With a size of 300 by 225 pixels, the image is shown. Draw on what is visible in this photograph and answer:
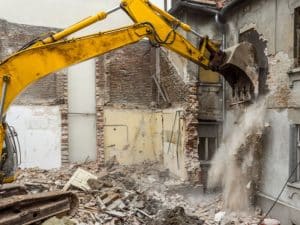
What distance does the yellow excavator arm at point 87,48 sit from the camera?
223 inches

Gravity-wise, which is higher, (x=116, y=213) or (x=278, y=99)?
(x=278, y=99)

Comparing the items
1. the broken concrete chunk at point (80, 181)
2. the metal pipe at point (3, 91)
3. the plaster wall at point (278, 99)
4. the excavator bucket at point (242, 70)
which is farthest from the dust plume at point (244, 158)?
the metal pipe at point (3, 91)

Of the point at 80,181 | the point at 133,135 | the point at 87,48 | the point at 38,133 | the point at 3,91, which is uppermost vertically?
the point at 87,48

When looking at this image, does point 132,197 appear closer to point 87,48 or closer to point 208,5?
point 87,48

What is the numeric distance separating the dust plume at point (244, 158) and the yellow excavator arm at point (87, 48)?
7.18ft

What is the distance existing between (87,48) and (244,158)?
5437 millimetres

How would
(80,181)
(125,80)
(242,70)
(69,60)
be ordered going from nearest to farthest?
(69,60) → (242,70) → (80,181) → (125,80)

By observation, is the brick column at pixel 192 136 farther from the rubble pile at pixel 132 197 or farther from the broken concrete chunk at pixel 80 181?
the broken concrete chunk at pixel 80 181

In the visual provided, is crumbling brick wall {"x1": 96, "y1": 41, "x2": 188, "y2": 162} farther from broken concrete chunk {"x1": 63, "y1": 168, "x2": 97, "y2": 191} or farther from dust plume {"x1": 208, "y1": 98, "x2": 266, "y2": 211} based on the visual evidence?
dust plume {"x1": 208, "y1": 98, "x2": 266, "y2": 211}

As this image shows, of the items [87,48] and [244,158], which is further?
[244,158]

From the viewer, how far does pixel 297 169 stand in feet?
26.1

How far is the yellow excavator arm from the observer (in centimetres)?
566

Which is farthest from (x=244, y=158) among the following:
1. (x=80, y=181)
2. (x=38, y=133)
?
(x=38, y=133)

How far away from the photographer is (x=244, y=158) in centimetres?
928
